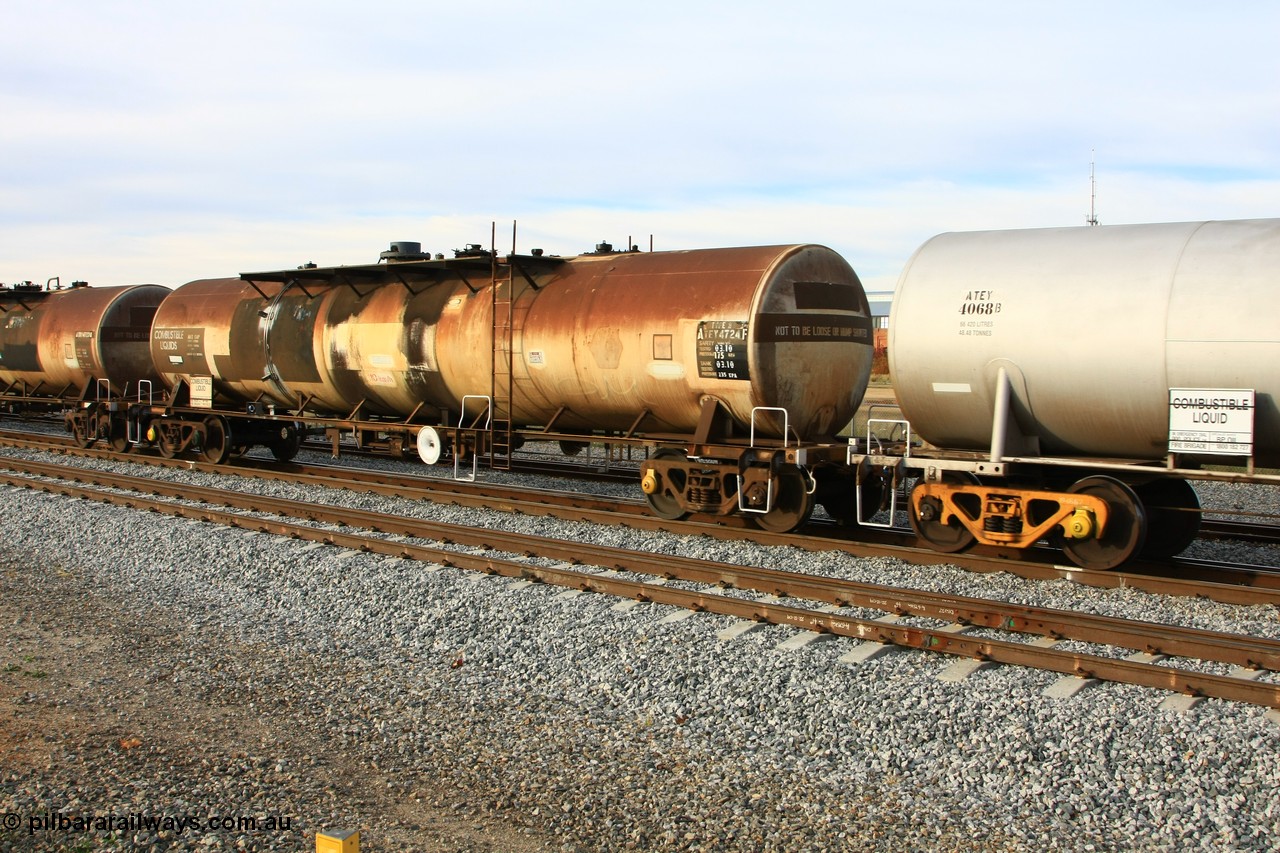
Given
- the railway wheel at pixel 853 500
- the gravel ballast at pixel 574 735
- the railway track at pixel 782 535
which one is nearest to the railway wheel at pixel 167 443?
the railway track at pixel 782 535

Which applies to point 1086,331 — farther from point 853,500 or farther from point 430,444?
point 430,444

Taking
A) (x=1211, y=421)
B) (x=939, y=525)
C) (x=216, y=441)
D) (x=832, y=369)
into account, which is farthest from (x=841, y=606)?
(x=216, y=441)

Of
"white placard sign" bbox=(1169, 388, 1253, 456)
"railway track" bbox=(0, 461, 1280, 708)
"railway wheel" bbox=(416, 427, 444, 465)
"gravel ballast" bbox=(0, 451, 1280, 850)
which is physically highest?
"white placard sign" bbox=(1169, 388, 1253, 456)

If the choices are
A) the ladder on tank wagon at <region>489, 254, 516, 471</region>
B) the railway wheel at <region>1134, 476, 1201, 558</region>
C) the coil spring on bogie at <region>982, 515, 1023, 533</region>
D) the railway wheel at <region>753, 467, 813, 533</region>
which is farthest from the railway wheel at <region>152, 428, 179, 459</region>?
the railway wheel at <region>1134, 476, 1201, 558</region>

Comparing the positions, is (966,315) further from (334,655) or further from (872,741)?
(334,655)

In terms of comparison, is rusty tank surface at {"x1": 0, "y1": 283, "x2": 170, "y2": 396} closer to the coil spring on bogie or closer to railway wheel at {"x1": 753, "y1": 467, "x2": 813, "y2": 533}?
railway wheel at {"x1": 753, "y1": 467, "x2": 813, "y2": 533}

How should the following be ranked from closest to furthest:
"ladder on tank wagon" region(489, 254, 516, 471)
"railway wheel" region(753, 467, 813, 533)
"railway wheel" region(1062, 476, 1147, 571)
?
"railway wheel" region(1062, 476, 1147, 571) < "railway wheel" region(753, 467, 813, 533) < "ladder on tank wagon" region(489, 254, 516, 471)

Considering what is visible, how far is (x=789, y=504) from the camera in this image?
40.8 ft

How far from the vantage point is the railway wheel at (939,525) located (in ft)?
36.7

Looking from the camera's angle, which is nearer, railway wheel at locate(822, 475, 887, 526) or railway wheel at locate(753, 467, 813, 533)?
railway wheel at locate(753, 467, 813, 533)

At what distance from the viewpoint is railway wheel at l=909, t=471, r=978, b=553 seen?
11.2 m

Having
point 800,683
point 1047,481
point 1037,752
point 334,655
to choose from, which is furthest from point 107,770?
point 1047,481

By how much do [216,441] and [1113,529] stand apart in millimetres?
16215

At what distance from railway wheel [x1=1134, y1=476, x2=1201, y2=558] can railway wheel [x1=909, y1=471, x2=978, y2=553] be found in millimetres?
1806
